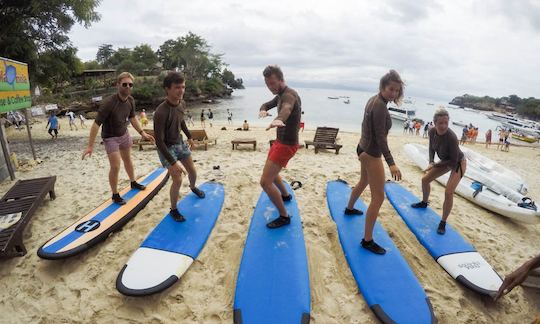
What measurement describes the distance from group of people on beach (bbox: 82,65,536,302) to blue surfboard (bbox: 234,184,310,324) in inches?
11.5

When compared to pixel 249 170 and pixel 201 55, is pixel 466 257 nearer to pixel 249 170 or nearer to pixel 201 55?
pixel 249 170

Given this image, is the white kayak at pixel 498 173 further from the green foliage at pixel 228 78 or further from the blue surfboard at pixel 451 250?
the green foliage at pixel 228 78

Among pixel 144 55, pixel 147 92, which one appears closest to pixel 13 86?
pixel 147 92

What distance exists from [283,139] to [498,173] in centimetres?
752

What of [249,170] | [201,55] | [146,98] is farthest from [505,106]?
[249,170]

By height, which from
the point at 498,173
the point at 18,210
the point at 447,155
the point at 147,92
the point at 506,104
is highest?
the point at 506,104

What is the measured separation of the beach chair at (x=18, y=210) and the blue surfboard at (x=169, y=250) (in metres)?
1.55

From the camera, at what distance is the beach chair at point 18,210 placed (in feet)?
10.7

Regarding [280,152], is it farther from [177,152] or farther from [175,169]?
[177,152]

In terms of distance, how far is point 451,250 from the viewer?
366cm

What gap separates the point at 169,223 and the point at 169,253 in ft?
2.50

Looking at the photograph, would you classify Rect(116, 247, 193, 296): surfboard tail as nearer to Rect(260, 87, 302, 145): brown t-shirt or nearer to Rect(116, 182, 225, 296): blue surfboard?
Rect(116, 182, 225, 296): blue surfboard

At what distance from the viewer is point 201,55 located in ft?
201

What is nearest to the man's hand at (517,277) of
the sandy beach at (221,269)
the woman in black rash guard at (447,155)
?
the sandy beach at (221,269)
